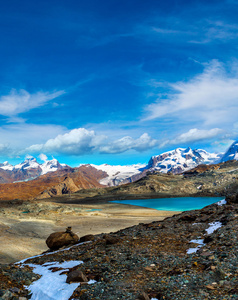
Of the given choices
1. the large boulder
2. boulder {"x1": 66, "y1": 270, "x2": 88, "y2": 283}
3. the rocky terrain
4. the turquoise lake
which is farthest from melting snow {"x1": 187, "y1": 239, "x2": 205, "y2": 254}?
the turquoise lake

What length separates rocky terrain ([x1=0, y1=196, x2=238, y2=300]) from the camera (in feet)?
30.9

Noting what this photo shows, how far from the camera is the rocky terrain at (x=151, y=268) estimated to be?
30.9ft

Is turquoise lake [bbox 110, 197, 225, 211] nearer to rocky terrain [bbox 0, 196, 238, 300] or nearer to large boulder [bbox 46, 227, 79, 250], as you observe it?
large boulder [bbox 46, 227, 79, 250]

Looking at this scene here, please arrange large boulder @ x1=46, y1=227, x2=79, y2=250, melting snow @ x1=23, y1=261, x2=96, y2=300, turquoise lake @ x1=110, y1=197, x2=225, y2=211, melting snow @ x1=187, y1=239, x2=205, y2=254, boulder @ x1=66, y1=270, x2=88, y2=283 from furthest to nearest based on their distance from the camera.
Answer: turquoise lake @ x1=110, y1=197, x2=225, y2=211 < large boulder @ x1=46, y1=227, x2=79, y2=250 < melting snow @ x1=187, y1=239, x2=205, y2=254 < boulder @ x1=66, y1=270, x2=88, y2=283 < melting snow @ x1=23, y1=261, x2=96, y2=300

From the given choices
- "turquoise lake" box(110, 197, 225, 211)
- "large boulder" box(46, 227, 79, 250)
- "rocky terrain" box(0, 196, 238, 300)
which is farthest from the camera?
"turquoise lake" box(110, 197, 225, 211)

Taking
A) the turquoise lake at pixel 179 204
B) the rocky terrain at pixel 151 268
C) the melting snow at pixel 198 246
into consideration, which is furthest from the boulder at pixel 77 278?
the turquoise lake at pixel 179 204

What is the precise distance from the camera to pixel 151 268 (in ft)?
39.1

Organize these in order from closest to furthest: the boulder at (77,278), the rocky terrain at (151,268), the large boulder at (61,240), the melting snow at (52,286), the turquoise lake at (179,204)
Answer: the rocky terrain at (151,268) → the melting snow at (52,286) → the boulder at (77,278) → the large boulder at (61,240) → the turquoise lake at (179,204)

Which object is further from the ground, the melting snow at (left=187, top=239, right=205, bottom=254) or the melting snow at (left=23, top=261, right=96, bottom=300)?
the melting snow at (left=187, top=239, right=205, bottom=254)

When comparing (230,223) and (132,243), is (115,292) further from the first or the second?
(230,223)

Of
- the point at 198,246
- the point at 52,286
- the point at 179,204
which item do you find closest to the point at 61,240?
the point at 52,286

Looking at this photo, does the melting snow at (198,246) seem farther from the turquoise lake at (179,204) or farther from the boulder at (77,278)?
the turquoise lake at (179,204)

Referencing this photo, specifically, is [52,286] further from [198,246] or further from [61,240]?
[61,240]

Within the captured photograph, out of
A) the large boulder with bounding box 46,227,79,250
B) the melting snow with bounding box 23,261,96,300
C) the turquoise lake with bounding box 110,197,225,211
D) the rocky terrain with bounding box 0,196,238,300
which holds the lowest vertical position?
the turquoise lake with bounding box 110,197,225,211
